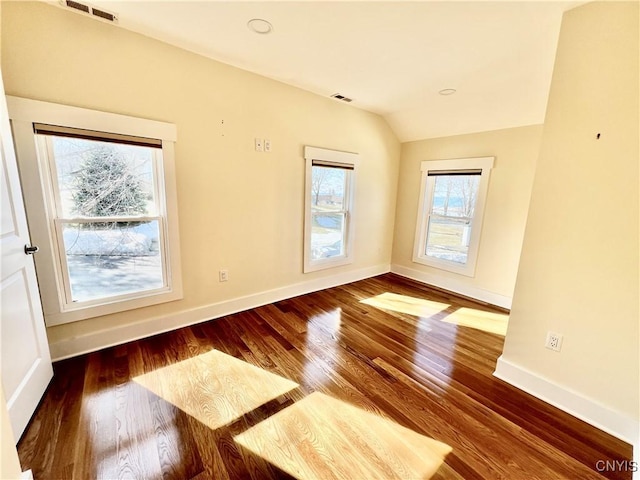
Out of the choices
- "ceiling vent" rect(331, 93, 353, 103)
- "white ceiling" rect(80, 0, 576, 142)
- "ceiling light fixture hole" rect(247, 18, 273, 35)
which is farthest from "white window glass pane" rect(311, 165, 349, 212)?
"ceiling light fixture hole" rect(247, 18, 273, 35)

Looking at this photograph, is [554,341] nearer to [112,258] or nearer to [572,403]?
[572,403]

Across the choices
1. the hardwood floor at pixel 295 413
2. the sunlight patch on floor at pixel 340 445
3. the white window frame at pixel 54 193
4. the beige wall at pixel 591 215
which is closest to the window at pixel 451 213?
the hardwood floor at pixel 295 413

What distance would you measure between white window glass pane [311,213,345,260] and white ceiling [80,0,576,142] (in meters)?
1.51

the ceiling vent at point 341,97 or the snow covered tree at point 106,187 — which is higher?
the ceiling vent at point 341,97

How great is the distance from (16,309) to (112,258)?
2.46 ft

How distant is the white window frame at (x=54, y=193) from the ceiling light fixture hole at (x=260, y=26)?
39.0 inches

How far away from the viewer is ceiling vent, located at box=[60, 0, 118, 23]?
1663mm

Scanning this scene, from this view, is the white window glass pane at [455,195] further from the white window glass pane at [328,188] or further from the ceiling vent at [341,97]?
the ceiling vent at [341,97]

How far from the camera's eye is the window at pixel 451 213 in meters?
3.35

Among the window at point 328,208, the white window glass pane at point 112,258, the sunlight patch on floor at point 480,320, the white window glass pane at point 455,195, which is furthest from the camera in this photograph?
the white window glass pane at point 455,195

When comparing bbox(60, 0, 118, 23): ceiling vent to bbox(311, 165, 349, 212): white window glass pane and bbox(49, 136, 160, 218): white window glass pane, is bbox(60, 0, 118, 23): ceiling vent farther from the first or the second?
bbox(311, 165, 349, 212): white window glass pane

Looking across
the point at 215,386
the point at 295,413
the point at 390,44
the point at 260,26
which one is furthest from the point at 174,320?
the point at 390,44

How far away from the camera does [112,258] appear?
2.14 metres

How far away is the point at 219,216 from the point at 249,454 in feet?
6.25
